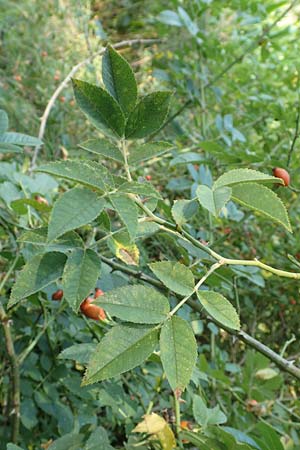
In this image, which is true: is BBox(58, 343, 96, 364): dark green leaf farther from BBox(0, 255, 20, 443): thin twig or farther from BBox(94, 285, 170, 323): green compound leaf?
BBox(94, 285, 170, 323): green compound leaf

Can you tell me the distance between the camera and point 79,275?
0.48 meters

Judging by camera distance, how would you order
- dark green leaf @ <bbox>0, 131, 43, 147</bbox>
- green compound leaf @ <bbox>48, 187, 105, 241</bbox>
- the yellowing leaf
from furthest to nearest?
dark green leaf @ <bbox>0, 131, 43, 147</bbox>
the yellowing leaf
green compound leaf @ <bbox>48, 187, 105, 241</bbox>

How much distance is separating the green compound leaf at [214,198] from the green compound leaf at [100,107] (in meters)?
0.09

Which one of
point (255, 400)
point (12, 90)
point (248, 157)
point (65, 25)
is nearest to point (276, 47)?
point (248, 157)

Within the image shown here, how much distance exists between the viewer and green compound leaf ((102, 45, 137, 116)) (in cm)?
47

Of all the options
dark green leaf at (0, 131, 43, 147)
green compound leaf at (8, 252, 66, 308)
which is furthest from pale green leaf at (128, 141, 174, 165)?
dark green leaf at (0, 131, 43, 147)

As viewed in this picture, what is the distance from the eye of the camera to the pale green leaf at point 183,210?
521 mm

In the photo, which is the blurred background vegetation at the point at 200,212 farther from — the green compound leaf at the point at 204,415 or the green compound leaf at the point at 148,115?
the green compound leaf at the point at 148,115

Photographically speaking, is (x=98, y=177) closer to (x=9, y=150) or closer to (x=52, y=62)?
(x=9, y=150)

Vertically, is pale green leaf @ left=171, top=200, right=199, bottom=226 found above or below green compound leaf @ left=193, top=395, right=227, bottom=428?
above

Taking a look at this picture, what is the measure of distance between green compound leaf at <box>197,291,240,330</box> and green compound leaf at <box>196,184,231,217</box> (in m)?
0.07

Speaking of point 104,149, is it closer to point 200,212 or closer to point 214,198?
point 214,198

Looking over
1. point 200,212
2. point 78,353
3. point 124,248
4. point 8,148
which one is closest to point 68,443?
point 78,353

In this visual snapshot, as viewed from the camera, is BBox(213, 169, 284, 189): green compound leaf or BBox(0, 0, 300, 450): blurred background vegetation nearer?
BBox(213, 169, 284, 189): green compound leaf
